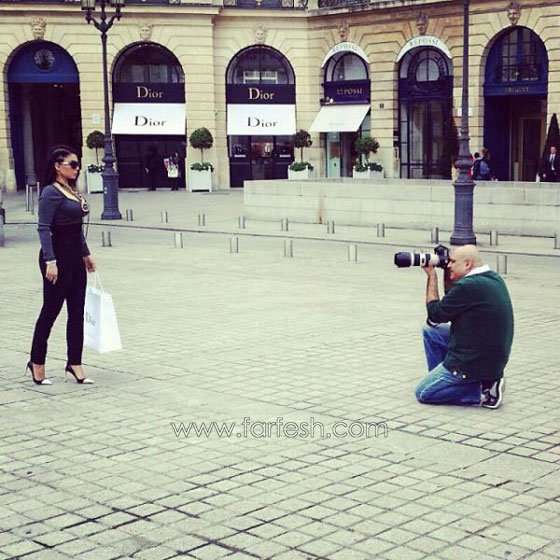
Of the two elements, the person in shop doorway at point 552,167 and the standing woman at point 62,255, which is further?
the person in shop doorway at point 552,167

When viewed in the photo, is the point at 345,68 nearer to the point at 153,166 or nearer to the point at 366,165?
the point at 366,165

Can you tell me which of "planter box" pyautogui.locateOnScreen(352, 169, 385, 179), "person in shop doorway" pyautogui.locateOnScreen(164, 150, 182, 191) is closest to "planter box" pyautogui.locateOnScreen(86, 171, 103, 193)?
"person in shop doorway" pyautogui.locateOnScreen(164, 150, 182, 191)

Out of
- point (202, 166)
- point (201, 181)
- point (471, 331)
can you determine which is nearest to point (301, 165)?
point (202, 166)

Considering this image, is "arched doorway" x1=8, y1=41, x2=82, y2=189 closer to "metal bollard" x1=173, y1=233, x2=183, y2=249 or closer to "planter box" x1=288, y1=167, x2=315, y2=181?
"planter box" x1=288, y1=167, x2=315, y2=181

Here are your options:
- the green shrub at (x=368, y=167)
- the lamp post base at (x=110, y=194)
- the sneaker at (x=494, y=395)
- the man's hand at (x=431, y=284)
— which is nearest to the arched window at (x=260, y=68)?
the green shrub at (x=368, y=167)

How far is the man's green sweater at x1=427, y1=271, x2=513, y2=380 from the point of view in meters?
7.48

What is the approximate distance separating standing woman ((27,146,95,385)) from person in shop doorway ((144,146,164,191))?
1319 inches

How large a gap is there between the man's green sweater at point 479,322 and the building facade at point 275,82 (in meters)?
29.8

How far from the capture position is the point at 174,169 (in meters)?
42.0

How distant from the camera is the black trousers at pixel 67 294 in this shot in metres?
8.55

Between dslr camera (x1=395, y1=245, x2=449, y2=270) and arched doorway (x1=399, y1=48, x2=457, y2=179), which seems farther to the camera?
arched doorway (x1=399, y1=48, x2=457, y2=179)

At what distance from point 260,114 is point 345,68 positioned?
403 cm

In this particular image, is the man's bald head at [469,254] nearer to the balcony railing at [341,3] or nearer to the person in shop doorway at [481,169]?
the person in shop doorway at [481,169]

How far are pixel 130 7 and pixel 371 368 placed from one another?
34.2 m
